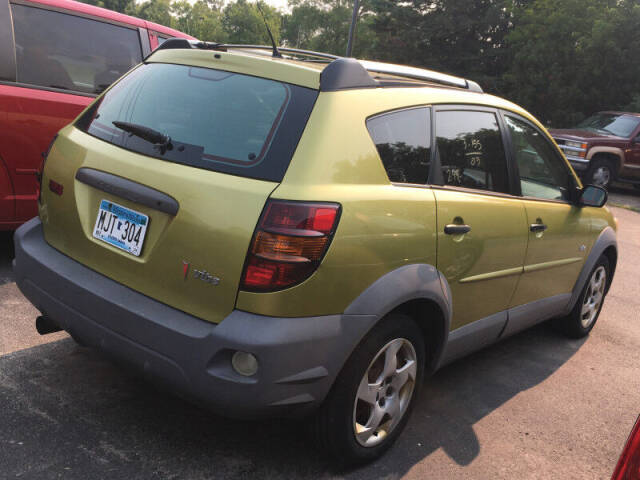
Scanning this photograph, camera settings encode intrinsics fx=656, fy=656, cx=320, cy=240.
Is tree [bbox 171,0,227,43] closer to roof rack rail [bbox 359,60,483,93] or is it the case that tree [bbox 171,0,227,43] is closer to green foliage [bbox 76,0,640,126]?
green foliage [bbox 76,0,640,126]

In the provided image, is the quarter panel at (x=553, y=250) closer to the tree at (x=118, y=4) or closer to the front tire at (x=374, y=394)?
the front tire at (x=374, y=394)

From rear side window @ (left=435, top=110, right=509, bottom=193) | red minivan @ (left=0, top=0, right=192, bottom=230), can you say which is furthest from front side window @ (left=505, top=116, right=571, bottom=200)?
red minivan @ (left=0, top=0, right=192, bottom=230)

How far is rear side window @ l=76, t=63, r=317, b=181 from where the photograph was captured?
8.13 feet

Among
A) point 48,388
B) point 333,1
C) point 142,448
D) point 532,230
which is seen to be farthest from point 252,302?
point 333,1

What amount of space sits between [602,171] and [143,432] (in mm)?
14400

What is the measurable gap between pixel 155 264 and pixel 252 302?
45cm

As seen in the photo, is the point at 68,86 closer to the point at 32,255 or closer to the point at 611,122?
the point at 32,255

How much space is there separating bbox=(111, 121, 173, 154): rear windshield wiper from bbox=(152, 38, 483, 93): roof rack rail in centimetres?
59

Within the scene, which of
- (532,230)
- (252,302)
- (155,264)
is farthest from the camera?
(532,230)

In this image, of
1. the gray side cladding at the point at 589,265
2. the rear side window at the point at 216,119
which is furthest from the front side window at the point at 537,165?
the rear side window at the point at 216,119

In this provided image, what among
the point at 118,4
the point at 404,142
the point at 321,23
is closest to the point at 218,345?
the point at 404,142

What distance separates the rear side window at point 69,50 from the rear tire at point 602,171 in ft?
39.6

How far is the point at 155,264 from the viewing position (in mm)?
2508

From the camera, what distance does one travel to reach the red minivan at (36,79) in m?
4.61
